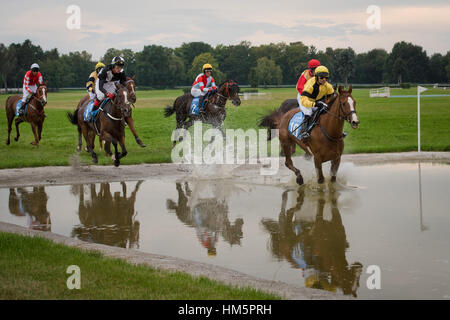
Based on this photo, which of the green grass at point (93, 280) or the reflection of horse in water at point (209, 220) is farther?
the reflection of horse in water at point (209, 220)

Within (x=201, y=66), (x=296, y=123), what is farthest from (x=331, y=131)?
(x=201, y=66)

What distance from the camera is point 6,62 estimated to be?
8569cm

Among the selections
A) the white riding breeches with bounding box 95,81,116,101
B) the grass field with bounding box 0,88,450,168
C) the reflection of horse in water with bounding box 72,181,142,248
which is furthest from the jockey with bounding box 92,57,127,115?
the reflection of horse in water with bounding box 72,181,142,248

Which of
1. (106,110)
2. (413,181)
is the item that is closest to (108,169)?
(106,110)

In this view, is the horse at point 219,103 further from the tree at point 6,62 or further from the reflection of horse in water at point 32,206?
the tree at point 6,62

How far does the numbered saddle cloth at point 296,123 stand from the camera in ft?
43.4

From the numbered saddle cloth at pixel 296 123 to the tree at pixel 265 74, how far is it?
76140mm

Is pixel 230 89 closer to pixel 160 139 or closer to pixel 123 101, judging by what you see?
pixel 123 101

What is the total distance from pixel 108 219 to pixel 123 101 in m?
5.03

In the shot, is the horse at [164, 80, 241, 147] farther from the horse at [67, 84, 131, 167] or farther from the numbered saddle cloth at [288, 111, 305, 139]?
the numbered saddle cloth at [288, 111, 305, 139]

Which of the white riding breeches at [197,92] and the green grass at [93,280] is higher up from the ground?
the white riding breeches at [197,92]

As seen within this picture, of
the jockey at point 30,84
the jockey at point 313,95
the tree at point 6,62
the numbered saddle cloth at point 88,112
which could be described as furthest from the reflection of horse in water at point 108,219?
the tree at point 6,62
